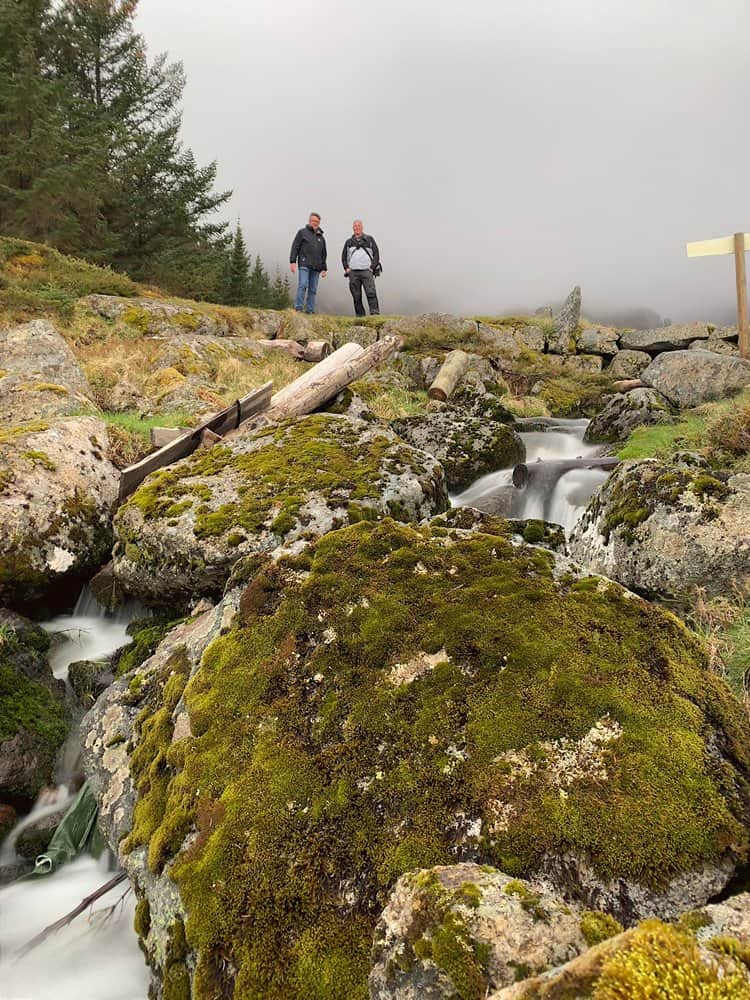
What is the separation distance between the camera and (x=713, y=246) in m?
14.0

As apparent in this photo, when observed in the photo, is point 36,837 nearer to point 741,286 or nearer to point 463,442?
point 463,442

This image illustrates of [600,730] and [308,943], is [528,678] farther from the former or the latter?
[308,943]

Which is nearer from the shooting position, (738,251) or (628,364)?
(738,251)

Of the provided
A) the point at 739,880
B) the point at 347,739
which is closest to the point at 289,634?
the point at 347,739

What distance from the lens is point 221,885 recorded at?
Answer: 2.55 m

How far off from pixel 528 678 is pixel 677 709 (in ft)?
2.44

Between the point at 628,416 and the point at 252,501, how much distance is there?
11.0 meters

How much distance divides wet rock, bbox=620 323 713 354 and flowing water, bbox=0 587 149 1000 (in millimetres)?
27283

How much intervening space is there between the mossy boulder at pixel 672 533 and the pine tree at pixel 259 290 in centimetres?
4963

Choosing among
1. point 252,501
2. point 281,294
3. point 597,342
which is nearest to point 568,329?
point 597,342

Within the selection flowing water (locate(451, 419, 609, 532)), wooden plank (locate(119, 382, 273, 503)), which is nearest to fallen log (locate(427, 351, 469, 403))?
flowing water (locate(451, 419, 609, 532))

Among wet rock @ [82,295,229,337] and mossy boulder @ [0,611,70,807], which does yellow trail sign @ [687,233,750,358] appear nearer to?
wet rock @ [82,295,229,337]

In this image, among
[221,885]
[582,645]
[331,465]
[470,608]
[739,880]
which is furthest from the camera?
[331,465]

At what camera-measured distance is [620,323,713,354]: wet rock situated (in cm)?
2495
